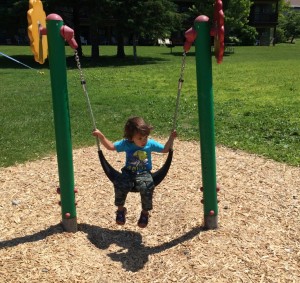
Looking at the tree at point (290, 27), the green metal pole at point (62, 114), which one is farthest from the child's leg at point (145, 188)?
→ the tree at point (290, 27)

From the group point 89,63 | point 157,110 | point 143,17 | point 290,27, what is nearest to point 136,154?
point 157,110

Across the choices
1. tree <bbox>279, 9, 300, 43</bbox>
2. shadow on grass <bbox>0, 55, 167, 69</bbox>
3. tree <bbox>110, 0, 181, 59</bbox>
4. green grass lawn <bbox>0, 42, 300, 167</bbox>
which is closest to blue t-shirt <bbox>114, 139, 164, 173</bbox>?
green grass lawn <bbox>0, 42, 300, 167</bbox>

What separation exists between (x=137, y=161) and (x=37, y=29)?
1371 mm

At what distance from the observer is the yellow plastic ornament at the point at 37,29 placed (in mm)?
3248

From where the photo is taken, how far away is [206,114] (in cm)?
350

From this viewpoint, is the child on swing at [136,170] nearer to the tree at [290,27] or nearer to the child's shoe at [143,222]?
the child's shoe at [143,222]

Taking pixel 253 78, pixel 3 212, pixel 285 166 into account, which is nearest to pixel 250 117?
pixel 285 166

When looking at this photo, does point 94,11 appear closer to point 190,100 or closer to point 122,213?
point 190,100

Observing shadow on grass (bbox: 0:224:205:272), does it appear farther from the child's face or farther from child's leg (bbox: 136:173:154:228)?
the child's face

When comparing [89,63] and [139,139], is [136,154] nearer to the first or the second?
[139,139]

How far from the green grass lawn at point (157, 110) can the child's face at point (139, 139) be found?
2963 mm

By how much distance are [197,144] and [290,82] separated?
339 inches

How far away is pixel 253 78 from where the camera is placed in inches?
613

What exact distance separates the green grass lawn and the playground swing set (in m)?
2.57
